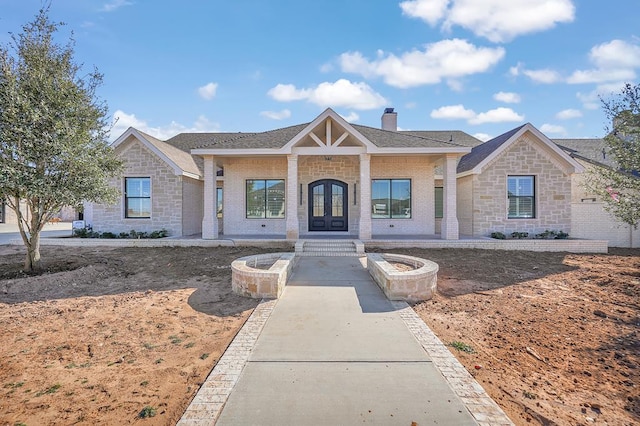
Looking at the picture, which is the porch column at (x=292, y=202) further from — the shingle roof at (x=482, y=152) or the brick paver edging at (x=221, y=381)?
the shingle roof at (x=482, y=152)

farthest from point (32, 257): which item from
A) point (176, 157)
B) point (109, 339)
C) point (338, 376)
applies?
point (338, 376)

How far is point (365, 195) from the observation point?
40.5 ft

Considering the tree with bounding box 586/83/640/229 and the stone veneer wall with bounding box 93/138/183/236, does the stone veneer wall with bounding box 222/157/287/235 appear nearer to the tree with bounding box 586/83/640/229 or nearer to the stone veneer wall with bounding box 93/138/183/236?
the stone veneer wall with bounding box 93/138/183/236

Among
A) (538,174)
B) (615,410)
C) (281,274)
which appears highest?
(538,174)

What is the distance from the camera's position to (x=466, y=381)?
3328 millimetres

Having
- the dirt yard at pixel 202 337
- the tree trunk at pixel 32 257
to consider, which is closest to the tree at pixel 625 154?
the dirt yard at pixel 202 337

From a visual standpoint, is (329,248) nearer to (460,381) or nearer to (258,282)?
(258,282)

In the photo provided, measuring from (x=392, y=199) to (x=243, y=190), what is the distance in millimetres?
6998

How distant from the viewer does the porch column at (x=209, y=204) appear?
42.3 feet

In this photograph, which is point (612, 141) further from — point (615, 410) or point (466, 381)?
point (466, 381)

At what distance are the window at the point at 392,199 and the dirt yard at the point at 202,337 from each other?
5.96 m

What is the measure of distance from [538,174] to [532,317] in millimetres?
10513

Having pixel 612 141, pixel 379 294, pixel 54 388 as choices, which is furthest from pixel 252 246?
pixel 612 141

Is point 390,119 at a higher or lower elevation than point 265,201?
higher
